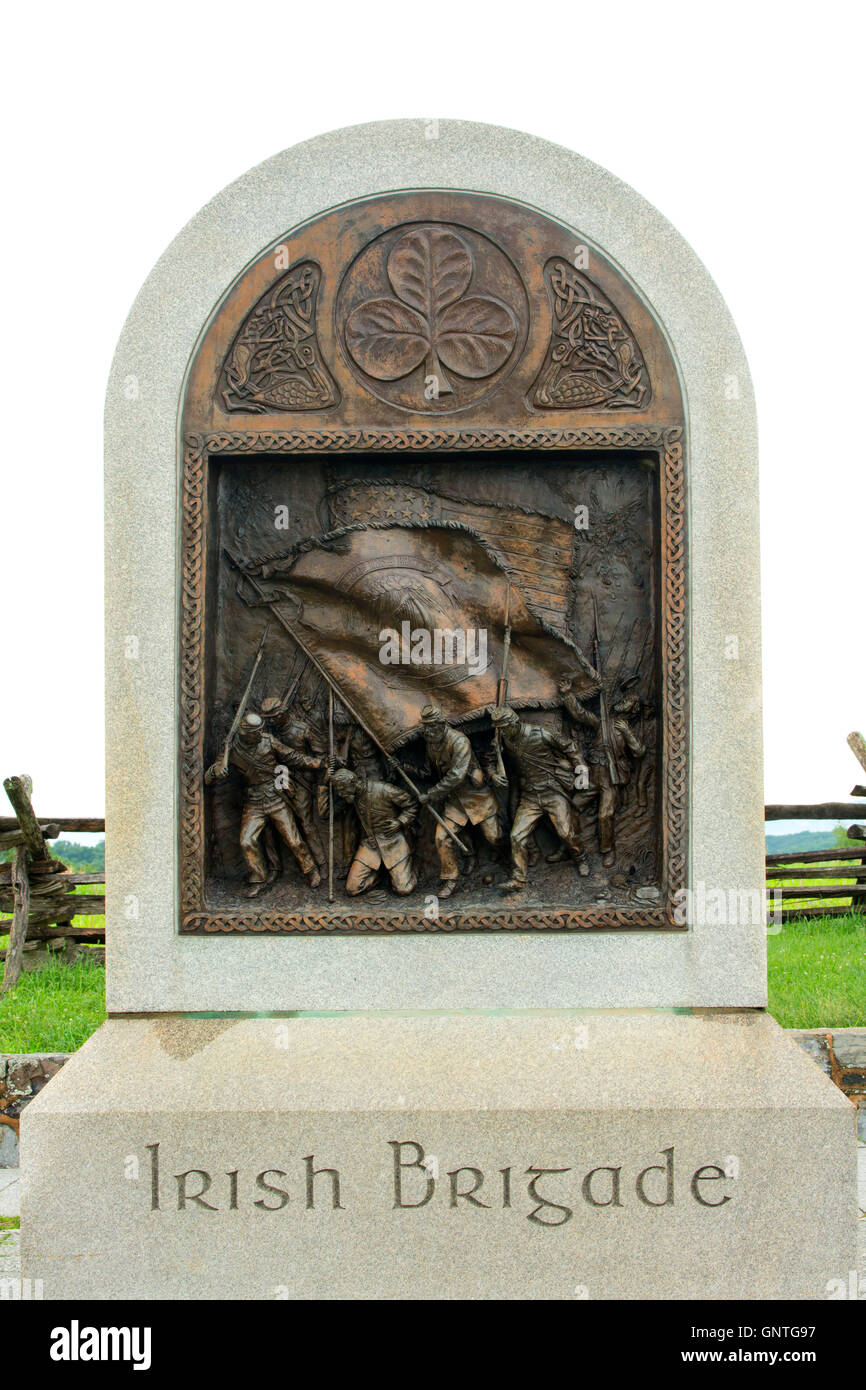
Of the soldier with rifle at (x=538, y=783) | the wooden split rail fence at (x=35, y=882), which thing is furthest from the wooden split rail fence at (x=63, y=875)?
the soldier with rifle at (x=538, y=783)

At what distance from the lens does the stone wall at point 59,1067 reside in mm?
6840

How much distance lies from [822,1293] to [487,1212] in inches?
53.8

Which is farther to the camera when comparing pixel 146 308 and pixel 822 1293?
pixel 146 308

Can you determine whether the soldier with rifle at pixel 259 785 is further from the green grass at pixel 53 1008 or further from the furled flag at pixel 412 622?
the green grass at pixel 53 1008

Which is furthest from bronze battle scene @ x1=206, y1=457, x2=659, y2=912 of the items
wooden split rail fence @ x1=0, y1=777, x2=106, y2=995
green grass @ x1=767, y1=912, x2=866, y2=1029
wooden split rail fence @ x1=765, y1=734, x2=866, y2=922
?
wooden split rail fence @ x1=765, y1=734, x2=866, y2=922

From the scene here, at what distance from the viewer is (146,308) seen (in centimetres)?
521

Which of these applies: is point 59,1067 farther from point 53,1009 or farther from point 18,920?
point 18,920

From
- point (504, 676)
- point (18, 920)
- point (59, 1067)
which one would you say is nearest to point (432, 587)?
point (504, 676)

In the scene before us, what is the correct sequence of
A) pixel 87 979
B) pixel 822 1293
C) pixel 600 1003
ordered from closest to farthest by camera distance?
1. pixel 822 1293
2. pixel 600 1003
3. pixel 87 979

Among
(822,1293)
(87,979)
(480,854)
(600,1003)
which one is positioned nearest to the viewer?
(822,1293)

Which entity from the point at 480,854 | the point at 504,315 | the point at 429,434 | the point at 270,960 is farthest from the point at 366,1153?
the point at 504,315

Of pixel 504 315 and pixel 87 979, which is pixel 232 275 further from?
pixel 87 979

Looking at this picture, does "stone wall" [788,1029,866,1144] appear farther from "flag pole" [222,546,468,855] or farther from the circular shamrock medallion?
the circular shamrock medallion

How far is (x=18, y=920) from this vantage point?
9.51 meters
